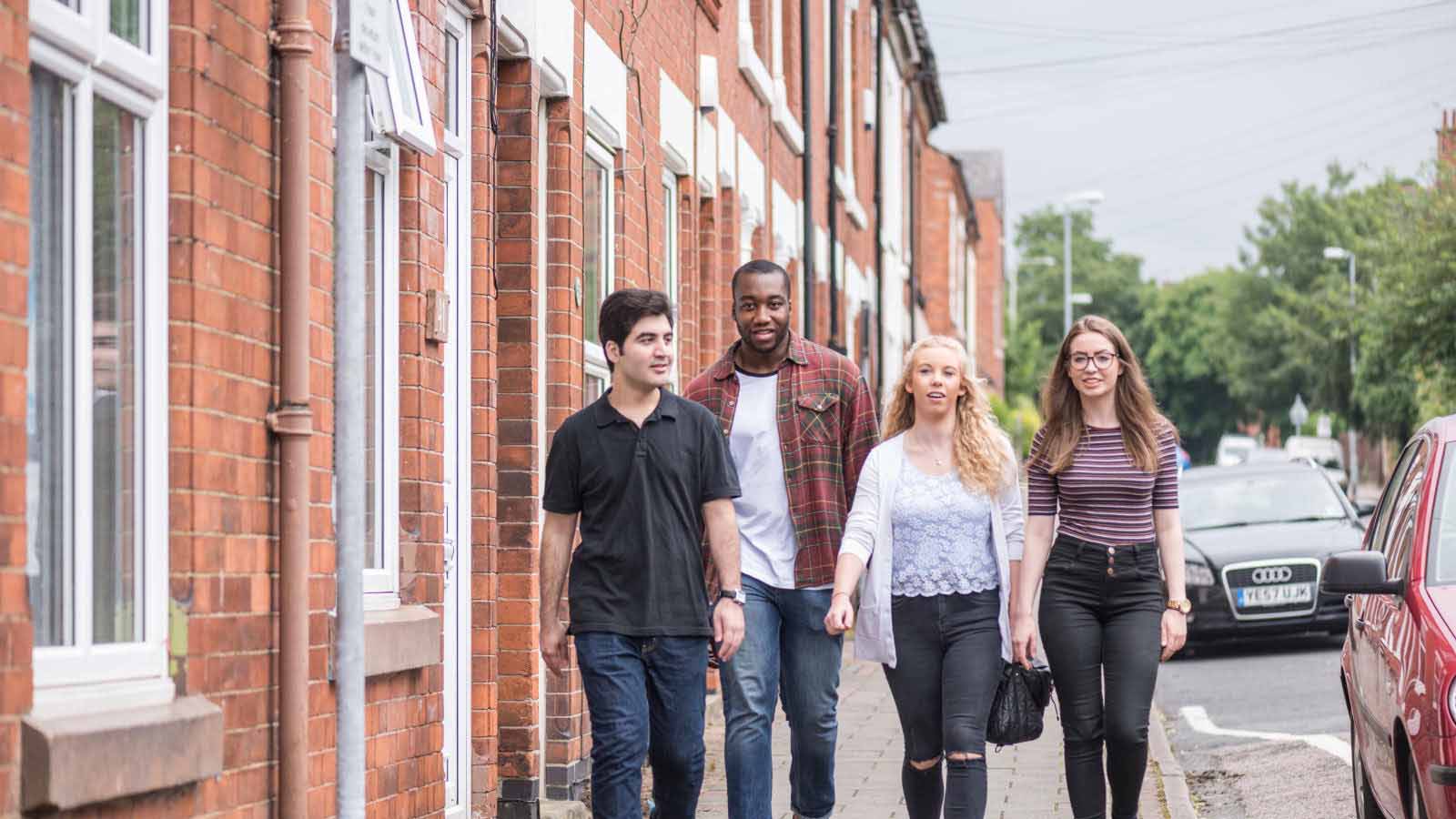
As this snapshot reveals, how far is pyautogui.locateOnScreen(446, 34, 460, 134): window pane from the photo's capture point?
319 inches

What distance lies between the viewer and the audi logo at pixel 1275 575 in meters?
16.3

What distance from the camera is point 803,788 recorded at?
277 inches

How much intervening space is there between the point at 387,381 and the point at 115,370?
2325mm

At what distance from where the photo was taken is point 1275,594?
1638cm

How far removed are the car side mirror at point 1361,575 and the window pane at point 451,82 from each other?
142 inches

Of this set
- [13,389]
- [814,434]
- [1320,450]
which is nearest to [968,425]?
[814,434]

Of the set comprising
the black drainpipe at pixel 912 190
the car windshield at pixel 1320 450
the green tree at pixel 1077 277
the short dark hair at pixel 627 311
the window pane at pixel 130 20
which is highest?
the green tree at pixel 1077 277

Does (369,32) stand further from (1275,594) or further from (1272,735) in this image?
(1275,594)

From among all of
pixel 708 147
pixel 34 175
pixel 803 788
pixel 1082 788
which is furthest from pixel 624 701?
pixel 708 147

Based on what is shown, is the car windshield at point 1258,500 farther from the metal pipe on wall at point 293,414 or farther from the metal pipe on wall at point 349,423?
the metal pipe on wall at point 349,423

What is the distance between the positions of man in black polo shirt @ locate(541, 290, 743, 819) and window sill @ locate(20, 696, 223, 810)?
1.50m

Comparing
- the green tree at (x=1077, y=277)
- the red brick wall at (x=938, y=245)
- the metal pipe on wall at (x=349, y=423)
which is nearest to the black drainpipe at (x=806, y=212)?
the metal pipe on wall at (x=349, y=423)

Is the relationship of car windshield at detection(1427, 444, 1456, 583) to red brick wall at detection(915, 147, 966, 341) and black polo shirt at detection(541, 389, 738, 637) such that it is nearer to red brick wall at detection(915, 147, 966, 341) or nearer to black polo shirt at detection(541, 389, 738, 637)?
black polo shirt at detection(541, 389, 738, 637)

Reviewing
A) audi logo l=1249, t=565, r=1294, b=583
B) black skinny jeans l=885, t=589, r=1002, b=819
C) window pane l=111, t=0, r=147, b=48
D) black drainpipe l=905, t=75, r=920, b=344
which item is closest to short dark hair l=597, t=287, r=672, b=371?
black skinny jeans l=885, t=589, r=1002, b=819
